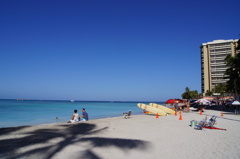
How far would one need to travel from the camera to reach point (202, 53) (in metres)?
97.6

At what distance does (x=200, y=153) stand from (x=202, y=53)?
10184 centimetres

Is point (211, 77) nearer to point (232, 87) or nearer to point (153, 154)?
point (232, 87)

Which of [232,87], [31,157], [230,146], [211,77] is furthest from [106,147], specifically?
[211,77]

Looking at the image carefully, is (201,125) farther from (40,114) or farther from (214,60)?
(214,60)

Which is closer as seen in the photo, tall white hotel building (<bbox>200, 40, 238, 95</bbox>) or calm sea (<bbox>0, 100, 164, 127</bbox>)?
calm sea (<bbox>0, 100, 164, 127</bbox>)

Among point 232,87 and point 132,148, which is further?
point 232,87

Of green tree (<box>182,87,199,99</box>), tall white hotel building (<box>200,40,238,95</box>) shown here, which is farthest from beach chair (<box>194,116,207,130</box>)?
green tree (<box>182,87,199,99</box>)

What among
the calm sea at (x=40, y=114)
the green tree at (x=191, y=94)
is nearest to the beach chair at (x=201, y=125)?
the calm sea at (x=40, y=114)

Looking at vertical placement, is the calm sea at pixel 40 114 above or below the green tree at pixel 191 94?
below

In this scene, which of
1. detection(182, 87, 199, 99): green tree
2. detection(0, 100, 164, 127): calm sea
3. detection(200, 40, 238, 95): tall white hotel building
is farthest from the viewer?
detection(182, 87, 199, 99): green tree

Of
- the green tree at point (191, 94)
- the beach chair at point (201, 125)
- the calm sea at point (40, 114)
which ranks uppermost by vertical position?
the green tree at point (191, 94)

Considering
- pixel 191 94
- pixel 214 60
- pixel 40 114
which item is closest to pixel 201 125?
pixel 40 114

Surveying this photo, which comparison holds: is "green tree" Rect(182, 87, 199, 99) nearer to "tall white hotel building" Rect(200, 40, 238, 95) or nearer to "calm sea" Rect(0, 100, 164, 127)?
"tall white hotel building" Rect(200, 40, 238, 95)

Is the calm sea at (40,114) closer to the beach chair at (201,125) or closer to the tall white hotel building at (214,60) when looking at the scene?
the beach chair at (201,125)
